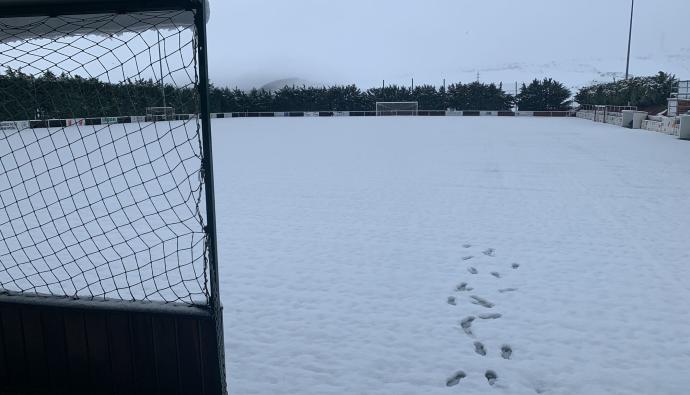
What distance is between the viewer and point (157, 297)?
4.78 meters

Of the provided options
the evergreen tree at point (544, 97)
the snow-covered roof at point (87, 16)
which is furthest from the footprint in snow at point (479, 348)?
the evergreen tree at point (544, 97)

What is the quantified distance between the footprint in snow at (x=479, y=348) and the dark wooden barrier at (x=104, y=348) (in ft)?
6.02

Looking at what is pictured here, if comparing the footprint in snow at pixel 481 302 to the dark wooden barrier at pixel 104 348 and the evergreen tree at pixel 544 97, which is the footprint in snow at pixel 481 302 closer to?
the dark wooden barrier at pixel 104 348

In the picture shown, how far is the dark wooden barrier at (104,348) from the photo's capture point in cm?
299

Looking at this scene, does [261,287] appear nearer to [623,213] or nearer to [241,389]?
[241,389]

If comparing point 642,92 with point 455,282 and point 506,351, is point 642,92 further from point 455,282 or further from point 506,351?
point 506,351

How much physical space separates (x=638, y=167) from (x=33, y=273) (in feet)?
40.5

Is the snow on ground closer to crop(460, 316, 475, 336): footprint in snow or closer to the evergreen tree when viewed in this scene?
crop(460, 316, 475, 336): footprint in snow

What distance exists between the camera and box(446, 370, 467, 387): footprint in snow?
3.49m

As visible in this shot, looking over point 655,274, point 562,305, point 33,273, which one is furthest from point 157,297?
point 655,274

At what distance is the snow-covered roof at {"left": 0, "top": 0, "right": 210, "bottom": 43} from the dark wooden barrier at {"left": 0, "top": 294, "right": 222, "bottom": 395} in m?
1.55

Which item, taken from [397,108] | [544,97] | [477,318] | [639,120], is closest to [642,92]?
[639,120]

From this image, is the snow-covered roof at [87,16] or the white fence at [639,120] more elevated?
the snow-covered roof at [87,16]

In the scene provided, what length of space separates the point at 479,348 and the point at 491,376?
1.25 feet
